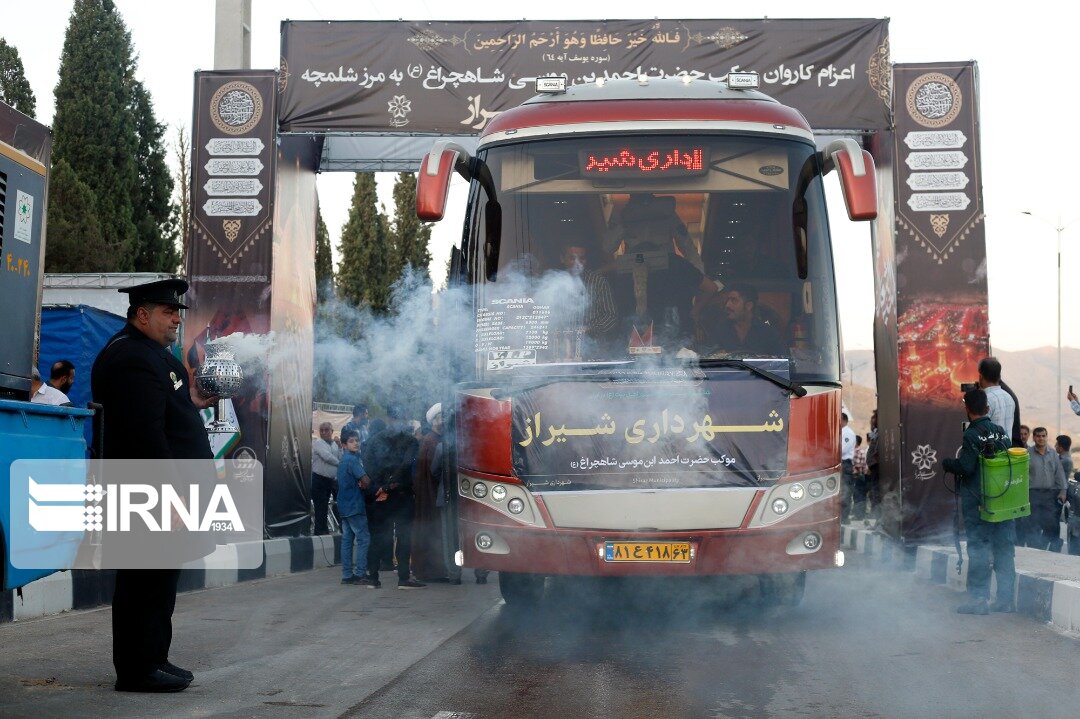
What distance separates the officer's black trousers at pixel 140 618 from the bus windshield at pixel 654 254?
9.62ft

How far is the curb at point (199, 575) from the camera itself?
9.55m

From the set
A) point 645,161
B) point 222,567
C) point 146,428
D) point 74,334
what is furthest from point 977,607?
point 74,334

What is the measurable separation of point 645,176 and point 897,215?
7.51 m

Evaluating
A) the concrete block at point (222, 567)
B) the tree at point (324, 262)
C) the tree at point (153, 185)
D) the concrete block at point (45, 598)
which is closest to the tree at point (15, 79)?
the tree at point (153, 185)

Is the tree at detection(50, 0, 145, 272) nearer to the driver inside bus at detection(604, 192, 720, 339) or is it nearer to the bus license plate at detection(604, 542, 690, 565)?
the driver inside bus at detection(604, 192, 720, 339)

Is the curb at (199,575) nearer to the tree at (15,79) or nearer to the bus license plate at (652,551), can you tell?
the bus license plate at (652,551)

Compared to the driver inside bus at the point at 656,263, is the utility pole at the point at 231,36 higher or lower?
higher

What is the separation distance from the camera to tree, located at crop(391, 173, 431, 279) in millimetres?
59025

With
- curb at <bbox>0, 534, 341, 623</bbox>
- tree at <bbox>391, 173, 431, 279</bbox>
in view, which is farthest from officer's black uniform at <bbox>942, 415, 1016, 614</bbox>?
tree at <bbox>391, 173, 431, 279</bbox>

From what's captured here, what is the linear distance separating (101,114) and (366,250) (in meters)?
17.7

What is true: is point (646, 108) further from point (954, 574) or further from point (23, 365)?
point (954, 574)

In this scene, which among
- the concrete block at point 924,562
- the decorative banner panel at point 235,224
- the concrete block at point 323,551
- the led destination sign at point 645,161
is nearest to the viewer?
the led destination sign at point 645,161

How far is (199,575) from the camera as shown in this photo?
41.9ft

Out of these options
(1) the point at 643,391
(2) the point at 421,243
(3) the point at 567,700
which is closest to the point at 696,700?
(3) the point at 567,700
